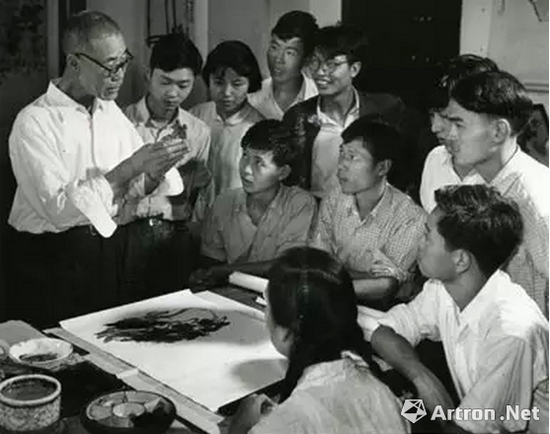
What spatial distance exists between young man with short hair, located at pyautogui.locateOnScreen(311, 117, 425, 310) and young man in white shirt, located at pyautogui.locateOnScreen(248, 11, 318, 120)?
11cm

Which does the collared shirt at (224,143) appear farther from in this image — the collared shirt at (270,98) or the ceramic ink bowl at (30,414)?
the ceramic ink bowl at (30,414)

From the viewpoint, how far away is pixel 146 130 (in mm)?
1223

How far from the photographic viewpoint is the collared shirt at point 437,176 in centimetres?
84

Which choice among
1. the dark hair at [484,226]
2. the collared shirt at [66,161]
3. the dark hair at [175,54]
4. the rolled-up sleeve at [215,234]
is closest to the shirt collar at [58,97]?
the collared shirt at [66,161]

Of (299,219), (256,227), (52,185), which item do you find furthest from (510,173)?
(52,185)

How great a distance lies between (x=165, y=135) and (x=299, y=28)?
319 millimetres

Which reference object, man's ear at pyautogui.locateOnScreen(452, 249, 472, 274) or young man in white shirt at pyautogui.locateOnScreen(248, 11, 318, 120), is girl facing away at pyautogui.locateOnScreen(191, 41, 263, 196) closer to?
young man in white shirt at pyautogui.locateOnScreen(248, 11, 318, 120)

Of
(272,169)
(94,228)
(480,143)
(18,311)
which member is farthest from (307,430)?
(18,311)

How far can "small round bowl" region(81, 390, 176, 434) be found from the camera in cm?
69

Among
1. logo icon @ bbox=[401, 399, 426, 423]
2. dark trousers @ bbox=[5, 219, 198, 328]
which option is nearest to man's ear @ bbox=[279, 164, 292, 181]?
dark trousers @ bbox=[5, 219, 198, 328]

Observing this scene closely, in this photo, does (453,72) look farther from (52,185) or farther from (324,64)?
(52,185)

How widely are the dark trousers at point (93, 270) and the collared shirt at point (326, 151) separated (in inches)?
11.7

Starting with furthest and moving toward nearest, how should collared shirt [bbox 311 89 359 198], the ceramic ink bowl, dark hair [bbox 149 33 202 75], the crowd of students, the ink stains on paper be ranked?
dark hair [bbox 149 33 202 75], collared shirt [bbox 311 89 359 198], the ink stains on paper, the crowd of students, the ceramic ink bowl

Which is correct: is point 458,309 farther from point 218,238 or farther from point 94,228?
point 94,228
